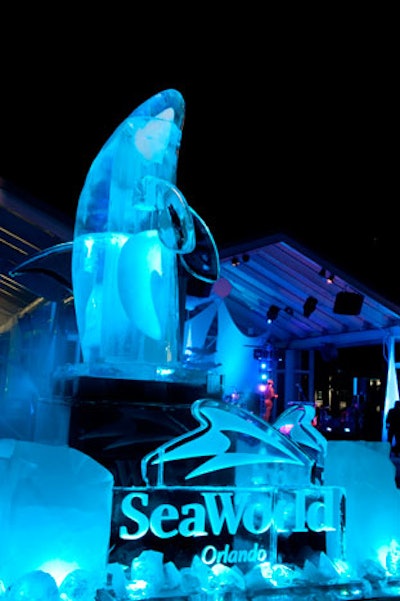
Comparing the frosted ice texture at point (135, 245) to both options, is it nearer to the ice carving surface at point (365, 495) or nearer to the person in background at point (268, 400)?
the ice carving surface at point (365, 495)

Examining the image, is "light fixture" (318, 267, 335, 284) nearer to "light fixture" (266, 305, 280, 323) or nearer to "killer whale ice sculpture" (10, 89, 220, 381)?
"light fixture" (266, 305, 280, 323)

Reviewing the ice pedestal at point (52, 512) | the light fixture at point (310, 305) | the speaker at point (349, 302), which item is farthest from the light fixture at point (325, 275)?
the ice pedestal at point (52, 512)

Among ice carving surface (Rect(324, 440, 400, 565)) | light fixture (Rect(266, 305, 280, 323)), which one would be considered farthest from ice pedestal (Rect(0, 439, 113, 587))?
light fixture (Rect(266, 305, 280, 323))

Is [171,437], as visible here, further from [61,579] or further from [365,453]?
[365,453]

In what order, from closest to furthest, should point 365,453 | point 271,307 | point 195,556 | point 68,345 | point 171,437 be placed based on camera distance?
point 195,556 → point 171,437 → point 365,453 → point 68,345 → point 271,307

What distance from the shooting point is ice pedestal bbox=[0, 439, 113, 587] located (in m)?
1.96

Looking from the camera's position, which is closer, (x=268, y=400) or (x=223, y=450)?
(x=223, y=450)

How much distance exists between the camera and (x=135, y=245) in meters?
2.84

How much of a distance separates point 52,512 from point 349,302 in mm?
10287

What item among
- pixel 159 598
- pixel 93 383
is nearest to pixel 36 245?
pixel 93 383

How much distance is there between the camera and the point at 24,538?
1.96m

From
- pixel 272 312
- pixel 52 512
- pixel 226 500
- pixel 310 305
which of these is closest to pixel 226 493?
pixel 226 500

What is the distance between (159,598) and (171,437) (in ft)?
2.20

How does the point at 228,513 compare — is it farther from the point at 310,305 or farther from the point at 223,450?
the point at 310,305
